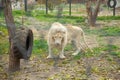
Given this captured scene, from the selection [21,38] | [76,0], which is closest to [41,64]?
[21,38]

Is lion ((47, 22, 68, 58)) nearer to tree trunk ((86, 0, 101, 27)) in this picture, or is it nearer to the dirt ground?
the dirt ground

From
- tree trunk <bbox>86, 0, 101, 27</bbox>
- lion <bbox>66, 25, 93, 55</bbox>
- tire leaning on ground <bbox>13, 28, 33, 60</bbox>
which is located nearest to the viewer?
tire leaning on ground <bbox>13, 28, 33, 60</bbox>

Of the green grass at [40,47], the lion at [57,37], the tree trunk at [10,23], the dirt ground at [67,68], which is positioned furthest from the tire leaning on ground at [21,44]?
the green grass at [40,47]

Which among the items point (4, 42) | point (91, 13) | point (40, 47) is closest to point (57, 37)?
point (40, 47)

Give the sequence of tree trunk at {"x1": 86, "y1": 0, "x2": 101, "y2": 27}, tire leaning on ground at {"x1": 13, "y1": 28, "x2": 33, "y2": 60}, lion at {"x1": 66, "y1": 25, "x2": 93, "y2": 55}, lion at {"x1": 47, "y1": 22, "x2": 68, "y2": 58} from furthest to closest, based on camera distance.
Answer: tree trunk at {"x1": 86, "y1": 0, "x2": 101, "y2": 27}
lion at {"x1": 66, "y1": 25, "x2": 93, "y2": 55}
lion at {"x1": 47, "y1": 22, "x2": 68, "y2": 58}
tire leaning on ground at {"x1": 13, "y1": 28, "x2": 33, "y2": 60}

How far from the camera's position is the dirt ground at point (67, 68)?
9.05 ft

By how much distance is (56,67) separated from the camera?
304cm

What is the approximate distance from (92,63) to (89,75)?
0.40 meters

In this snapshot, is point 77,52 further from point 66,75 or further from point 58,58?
point 66,75

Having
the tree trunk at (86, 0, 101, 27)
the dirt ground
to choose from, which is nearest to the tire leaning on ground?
the dirt ground

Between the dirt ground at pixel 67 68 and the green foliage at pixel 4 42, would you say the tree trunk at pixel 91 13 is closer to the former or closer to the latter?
the green foliage at pixel 4 42

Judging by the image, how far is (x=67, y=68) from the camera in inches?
118

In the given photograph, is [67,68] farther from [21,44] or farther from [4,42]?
[4,42]

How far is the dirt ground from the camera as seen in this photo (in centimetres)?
276
